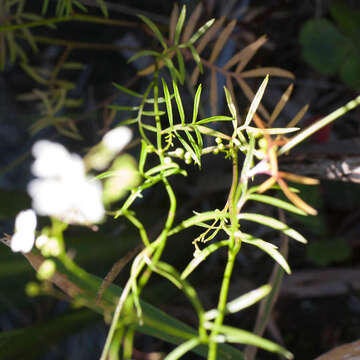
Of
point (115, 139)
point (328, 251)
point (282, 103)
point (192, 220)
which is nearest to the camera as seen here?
point (192, 220)

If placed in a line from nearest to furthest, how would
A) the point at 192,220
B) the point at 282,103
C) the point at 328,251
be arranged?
the point at 192,220, the point at 282,103, the point at 328,251

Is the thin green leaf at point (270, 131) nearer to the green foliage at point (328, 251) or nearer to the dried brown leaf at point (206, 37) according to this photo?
the dried brown leaf at point (206, 37)

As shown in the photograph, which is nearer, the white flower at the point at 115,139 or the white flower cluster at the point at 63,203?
the white flower cluster at the point at 63,203

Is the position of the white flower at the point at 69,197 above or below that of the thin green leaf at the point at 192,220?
above

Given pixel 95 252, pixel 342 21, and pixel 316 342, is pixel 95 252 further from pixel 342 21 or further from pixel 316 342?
pixel 342 21

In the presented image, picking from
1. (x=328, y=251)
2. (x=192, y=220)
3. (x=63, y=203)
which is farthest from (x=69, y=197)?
(x=328, y=251)

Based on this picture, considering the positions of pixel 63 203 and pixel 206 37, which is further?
pixel 206 37

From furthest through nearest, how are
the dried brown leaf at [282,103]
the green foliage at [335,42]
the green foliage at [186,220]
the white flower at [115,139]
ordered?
the green foliage at [335,42] → the white flower at [115,139] → the dried brown leaf at [282,103] → the green foliage at [186,220]

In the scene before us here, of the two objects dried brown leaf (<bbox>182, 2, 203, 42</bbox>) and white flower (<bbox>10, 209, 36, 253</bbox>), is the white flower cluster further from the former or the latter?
dried brown leaf (<bbox>182, 2, 203, 42</bbox>)

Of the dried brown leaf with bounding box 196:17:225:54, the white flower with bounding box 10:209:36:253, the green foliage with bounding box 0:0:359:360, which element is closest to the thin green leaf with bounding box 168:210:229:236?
the green foliage with bounding box 0:0:359:360

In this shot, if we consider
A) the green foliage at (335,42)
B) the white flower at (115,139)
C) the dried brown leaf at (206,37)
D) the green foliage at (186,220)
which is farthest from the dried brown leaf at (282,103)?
the green foliage at (335,42)

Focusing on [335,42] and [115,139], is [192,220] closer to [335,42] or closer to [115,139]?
[115,139]
